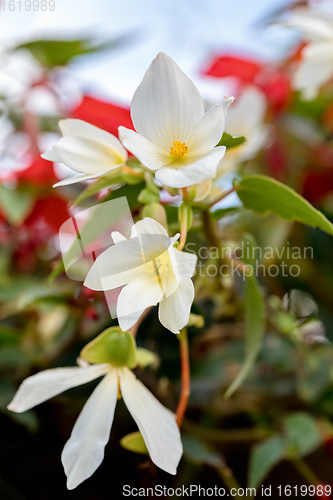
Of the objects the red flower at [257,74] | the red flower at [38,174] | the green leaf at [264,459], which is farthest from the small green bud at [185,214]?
the red flower at [257,74]

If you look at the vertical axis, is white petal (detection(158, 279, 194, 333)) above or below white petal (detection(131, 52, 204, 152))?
below

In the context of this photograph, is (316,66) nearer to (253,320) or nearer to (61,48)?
(253,320)

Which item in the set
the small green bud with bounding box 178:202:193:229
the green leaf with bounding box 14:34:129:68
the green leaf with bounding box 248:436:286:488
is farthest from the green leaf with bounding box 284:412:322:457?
the green leaf with bounding box 14:34:129:68

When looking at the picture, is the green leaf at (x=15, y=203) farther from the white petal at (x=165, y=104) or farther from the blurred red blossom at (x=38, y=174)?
the white petal at (x=165, y=104)

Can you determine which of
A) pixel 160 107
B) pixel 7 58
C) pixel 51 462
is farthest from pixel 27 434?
pixel 7 58

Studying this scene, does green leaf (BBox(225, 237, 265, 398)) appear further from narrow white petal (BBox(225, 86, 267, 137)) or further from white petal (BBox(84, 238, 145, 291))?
narrow white petal (BBox(225, 86, 267, 137))

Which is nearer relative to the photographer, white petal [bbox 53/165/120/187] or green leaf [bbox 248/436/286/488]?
white petal [bbox 53/165/120/187]

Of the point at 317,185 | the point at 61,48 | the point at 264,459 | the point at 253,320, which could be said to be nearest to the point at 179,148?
the point at 253,320
